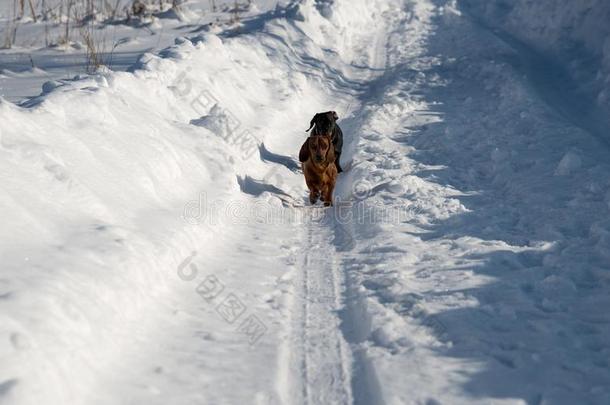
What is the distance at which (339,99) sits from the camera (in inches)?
417

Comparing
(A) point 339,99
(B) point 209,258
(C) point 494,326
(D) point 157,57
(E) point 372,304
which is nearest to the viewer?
(C) point 494,326

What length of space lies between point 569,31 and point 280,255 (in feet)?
36.3

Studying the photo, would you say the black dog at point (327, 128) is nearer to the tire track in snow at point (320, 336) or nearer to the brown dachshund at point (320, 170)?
the brown dachshund at point (320, 170)

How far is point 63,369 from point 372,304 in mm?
2024

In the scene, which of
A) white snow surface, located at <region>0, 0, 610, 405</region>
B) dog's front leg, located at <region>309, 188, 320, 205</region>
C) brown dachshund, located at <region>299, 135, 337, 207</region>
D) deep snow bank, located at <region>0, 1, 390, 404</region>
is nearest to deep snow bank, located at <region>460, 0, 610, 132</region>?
white snow surface, located at <region>0, 0, 610, 405</region>

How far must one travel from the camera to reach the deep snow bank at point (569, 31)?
10377mm

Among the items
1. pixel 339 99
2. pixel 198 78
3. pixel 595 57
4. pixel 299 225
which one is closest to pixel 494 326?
pixel 299 225

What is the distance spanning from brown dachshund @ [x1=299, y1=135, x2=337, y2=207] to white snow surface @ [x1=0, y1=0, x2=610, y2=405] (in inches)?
10.6

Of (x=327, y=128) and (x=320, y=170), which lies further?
(x=327, y=128)

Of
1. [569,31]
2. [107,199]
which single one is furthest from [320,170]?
[569,31]

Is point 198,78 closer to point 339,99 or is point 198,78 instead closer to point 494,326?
point 339,99

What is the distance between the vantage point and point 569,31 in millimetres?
13406

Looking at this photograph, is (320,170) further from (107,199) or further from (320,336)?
(320,336)

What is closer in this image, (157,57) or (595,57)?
(157,57)
